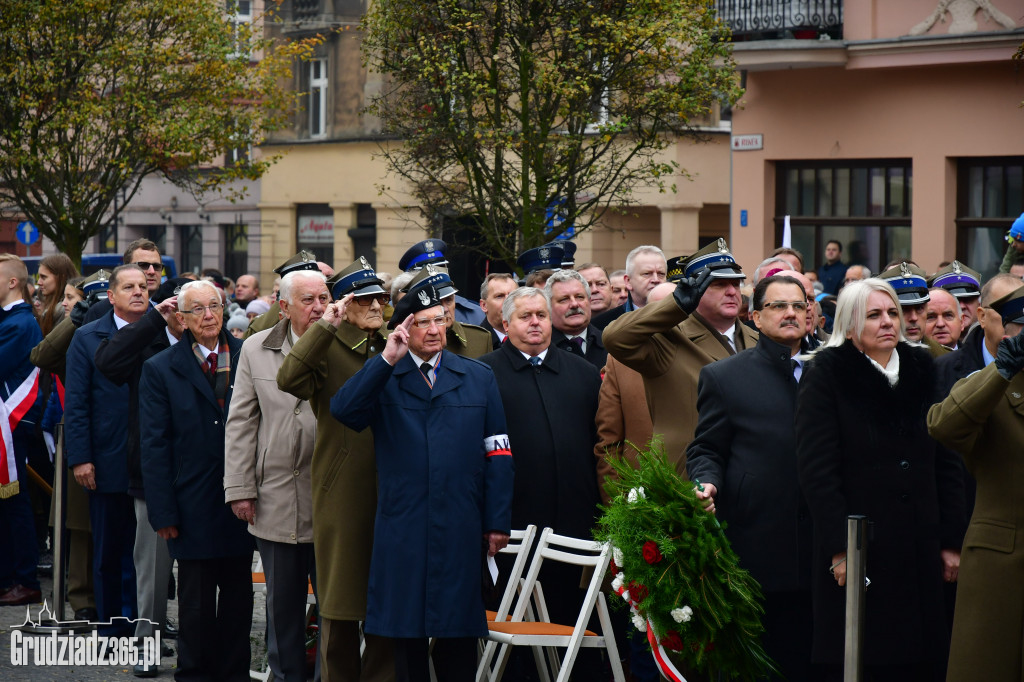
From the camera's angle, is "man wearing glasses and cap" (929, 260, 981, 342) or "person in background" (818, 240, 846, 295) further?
"person in background" (818, 240, 846, 295)

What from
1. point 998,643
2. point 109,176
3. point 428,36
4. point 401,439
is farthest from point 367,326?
point 109,176

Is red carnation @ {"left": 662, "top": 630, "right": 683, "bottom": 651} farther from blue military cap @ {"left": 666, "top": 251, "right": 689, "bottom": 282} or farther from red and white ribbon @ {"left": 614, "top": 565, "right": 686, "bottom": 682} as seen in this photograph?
blue military cap @ {"left": 666, "top": 251, "right": 689, "bottom": 282}

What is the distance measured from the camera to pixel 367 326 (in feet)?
23.1

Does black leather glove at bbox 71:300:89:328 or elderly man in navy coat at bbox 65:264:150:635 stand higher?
black leather glove at bbox 71:300:89:328

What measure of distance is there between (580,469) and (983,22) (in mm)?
12297

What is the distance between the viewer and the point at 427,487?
6488 millimetres

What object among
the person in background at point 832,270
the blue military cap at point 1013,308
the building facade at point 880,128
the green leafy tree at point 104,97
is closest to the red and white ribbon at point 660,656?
the blue military cap at point 1013,308

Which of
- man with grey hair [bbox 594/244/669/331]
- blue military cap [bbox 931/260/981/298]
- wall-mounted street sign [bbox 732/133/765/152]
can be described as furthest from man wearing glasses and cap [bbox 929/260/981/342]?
wall-mounted street sign [bbox 732/133/765/152]

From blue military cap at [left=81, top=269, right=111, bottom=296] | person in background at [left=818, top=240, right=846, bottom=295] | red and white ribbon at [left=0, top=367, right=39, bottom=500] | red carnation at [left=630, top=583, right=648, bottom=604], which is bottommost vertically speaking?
red carnation at [left=630, top=583, right=648, bottom=604]

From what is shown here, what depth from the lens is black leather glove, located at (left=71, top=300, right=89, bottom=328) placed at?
9.50 meters

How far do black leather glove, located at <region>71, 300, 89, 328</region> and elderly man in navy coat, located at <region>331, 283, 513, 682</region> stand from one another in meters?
3.67

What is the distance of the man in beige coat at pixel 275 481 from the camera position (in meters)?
7.15

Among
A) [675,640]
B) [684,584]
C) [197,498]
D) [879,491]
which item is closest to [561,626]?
[675,640]

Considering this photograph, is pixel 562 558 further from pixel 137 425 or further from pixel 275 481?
pixel 137 425
